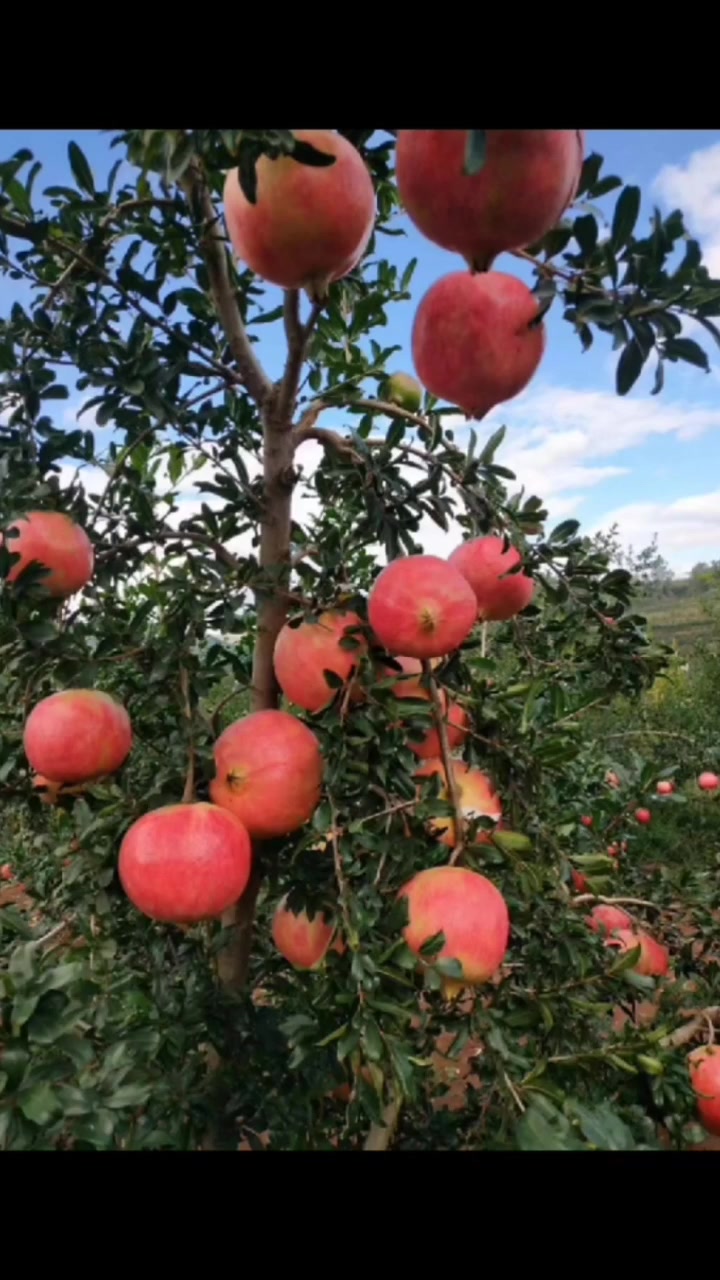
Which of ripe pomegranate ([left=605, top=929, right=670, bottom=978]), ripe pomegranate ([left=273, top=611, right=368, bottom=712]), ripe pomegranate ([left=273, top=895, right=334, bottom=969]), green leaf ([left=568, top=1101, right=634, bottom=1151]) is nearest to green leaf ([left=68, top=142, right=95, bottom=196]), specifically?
ripe pomegranate ([left=273, top=611, right=368, bottom=712])

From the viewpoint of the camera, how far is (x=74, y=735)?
3.57 feet

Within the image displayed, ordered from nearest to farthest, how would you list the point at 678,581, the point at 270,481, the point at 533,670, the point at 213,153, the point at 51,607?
the point at 213,153 → the point at 51,607 → the point at 270,481 → the point at 533,670 → the point at 678,581

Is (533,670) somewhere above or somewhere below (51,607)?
below

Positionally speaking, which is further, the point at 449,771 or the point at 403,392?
the point at 403,392

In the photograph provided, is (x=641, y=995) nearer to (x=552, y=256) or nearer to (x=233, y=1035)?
(x=233, y=1035)

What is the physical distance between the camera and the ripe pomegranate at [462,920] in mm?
935

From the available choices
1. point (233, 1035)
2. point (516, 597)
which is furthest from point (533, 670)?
point (233, 1035)

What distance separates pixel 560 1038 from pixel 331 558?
720 millimetres

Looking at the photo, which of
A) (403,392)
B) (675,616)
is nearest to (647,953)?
(403,392)

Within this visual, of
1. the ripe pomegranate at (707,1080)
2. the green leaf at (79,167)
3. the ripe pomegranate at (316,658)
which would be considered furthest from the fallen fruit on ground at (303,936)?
the green leaf at (79,167)

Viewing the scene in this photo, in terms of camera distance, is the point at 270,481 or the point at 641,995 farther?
the point at 641,995

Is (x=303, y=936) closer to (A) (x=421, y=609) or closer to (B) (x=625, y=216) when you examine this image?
(A) (x=421, y=609)

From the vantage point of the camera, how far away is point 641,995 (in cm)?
134

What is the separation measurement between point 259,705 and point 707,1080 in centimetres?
112
